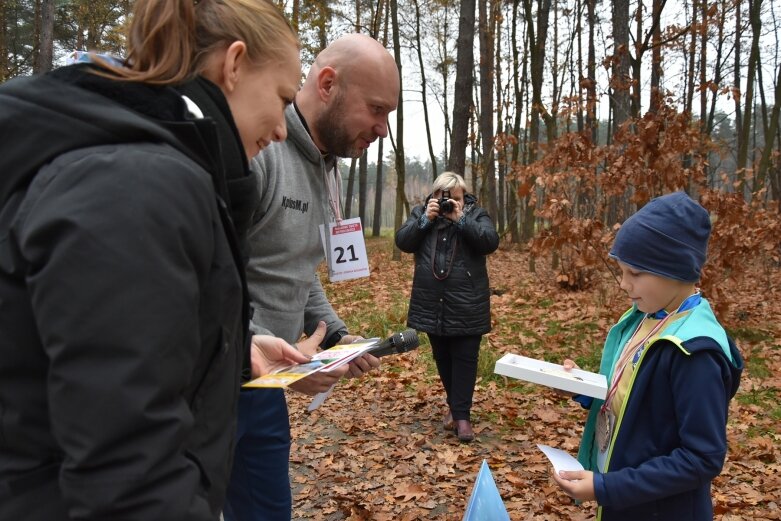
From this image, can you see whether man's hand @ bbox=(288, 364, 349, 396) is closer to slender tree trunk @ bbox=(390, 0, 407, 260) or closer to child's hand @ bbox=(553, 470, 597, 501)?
child's hand @ bbox=(553, 470, 597, 501)

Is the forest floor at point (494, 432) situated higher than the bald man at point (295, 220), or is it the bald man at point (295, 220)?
the bald man at point (295, 220)

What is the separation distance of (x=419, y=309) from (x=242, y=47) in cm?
382

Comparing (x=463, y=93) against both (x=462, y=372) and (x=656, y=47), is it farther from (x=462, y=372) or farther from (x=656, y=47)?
(x=462, y=372)

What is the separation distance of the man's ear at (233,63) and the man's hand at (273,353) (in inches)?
33.6

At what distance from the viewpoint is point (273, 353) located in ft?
6.21

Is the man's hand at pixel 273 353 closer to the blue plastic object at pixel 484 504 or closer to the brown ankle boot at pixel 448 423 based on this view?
the blue plastic object at pixel 484 504

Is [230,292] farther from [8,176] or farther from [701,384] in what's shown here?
[701,384]

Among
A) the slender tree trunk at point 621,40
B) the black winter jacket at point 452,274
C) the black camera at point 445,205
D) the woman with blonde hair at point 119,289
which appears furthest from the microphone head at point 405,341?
the slender tree trunk at point 621,40

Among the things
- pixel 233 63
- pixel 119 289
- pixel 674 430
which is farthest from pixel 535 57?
pixel 119 289

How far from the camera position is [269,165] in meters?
2.18

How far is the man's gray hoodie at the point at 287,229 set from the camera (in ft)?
7.16

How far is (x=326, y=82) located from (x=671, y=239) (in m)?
1.43

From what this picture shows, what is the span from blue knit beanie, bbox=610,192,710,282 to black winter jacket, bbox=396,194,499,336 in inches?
108

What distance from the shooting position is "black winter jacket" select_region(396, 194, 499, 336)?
476cm
